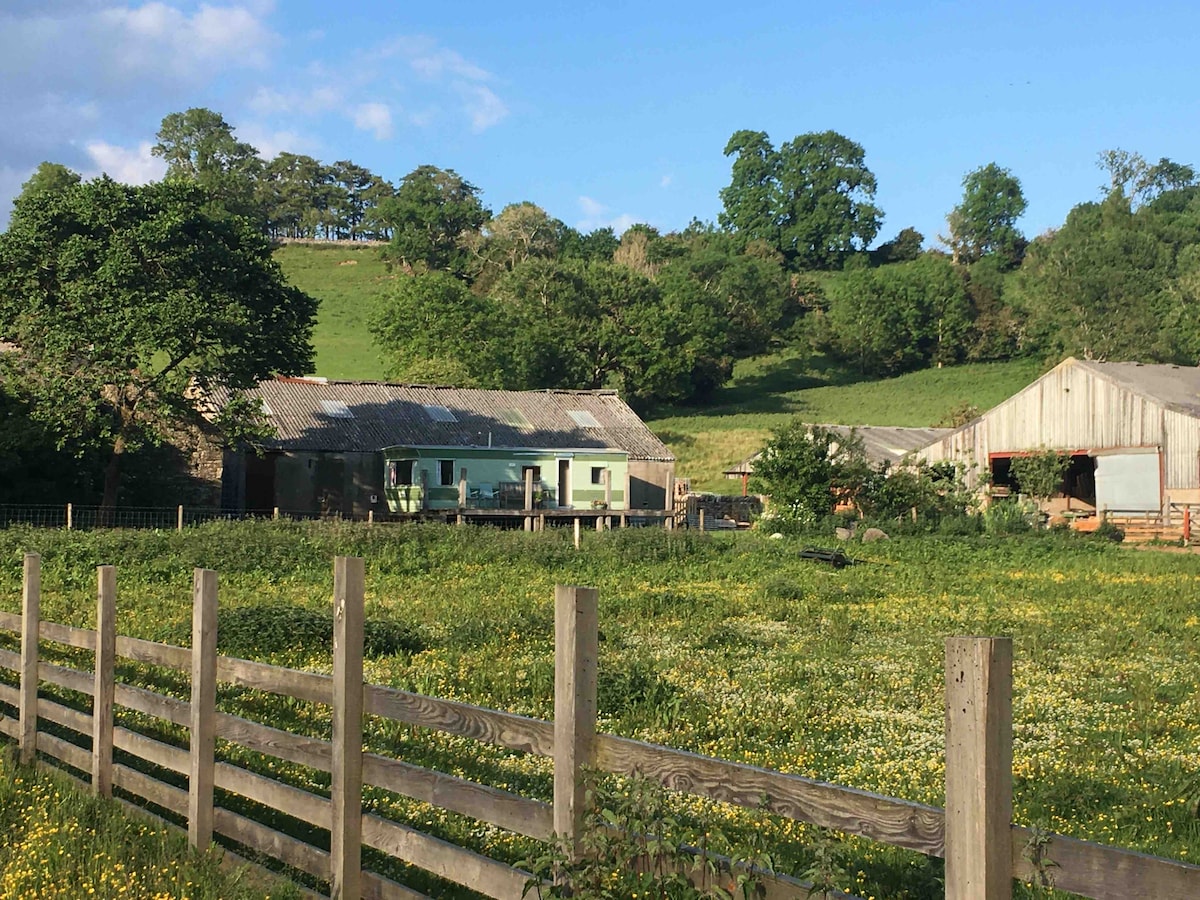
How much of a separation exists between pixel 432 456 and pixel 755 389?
53.1 m

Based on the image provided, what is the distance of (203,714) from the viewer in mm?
6680

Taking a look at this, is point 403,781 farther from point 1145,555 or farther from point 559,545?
point 1145,555

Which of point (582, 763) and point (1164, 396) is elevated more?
point (1164, 396)

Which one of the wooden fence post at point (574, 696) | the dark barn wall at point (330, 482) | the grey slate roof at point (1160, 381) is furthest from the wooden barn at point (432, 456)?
the wooden fence post at point (574, 696)

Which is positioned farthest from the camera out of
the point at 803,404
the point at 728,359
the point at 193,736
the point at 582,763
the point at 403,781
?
the point at 728,359

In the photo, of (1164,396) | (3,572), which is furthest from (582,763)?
(1164,396)

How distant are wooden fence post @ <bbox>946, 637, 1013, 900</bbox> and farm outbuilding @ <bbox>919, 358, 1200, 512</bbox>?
41.7 m

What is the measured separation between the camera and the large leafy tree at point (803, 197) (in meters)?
133

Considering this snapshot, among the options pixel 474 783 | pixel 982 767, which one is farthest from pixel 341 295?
pixel 982 767

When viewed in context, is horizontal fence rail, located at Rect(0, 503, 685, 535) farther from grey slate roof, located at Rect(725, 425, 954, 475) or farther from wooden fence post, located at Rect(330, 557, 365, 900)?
wooden fence post, located at Rect(330, 557, 365, 900)

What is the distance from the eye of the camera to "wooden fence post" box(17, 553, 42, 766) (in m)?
8.77

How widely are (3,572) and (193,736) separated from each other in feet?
54.5

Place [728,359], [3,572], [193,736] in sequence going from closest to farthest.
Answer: [193,736]
[3,572]
[728,359]

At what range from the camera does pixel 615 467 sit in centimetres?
4972
